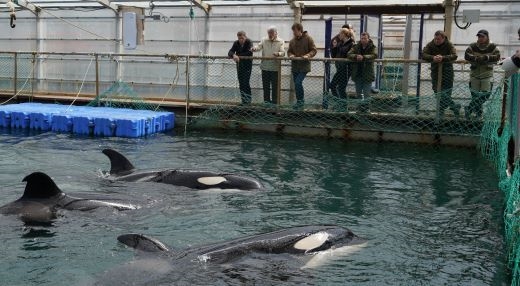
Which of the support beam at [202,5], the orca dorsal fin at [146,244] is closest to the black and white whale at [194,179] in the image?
the orca dorsal fin at [146,244]

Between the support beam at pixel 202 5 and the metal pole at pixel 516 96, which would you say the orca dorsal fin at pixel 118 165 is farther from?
the support beam at pixel 202 5

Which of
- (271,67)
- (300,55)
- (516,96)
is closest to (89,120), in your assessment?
(271,67)

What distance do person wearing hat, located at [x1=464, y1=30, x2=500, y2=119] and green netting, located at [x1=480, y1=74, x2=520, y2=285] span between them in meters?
0.65

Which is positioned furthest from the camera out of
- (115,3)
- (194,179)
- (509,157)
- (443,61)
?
(115,3)

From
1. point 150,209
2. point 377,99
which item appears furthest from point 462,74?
point 150,209

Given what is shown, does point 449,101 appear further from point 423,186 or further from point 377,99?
point 423,186

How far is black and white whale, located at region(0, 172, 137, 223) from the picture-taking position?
7.93 metres

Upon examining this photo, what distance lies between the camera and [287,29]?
66.4ft

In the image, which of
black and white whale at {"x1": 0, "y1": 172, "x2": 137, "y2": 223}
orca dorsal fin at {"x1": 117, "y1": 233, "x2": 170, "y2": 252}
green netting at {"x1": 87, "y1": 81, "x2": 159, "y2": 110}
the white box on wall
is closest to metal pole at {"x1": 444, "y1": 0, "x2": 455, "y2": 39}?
green netting at {"x1": 87, "y1": 81, "x2": 159, "y2": 110}

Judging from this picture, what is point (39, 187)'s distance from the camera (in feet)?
26.4

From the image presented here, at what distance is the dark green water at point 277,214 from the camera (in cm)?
656

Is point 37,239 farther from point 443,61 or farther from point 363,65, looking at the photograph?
point 443,61

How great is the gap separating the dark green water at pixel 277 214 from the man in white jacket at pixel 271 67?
6.90ft

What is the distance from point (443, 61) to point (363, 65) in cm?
187
